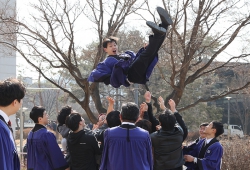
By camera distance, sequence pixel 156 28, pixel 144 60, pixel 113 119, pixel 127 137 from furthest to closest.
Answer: pixel 113 119
pixel 144 60
pixel 127 137
pixel 156 28

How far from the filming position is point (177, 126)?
5324mm

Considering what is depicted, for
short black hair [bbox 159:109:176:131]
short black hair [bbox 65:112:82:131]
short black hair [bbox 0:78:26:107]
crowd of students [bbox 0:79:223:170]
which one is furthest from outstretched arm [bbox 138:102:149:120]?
short black hair [bbox 0:78:26:107]

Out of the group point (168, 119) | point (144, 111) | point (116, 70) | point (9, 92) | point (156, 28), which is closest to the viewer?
point (9, 92)

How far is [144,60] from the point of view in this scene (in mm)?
4859

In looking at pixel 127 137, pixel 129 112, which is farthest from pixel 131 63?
pixel 127 137

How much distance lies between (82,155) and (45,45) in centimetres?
585

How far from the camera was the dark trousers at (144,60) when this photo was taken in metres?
4.69

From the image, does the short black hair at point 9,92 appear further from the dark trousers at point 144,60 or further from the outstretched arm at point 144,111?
the outstretched arm at point 144,111

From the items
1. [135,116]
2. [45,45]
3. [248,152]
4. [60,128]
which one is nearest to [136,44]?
[45,45]

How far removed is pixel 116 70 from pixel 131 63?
213 millimetres

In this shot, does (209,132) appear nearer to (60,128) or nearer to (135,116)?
(135,116)

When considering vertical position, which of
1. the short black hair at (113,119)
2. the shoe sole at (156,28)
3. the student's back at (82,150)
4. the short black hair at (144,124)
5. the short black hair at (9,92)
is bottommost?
the student's back at (82,150)

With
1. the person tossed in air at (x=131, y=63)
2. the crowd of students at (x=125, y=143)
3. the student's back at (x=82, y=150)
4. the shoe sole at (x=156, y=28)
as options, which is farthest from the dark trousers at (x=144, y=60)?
the student's back at (x=82, y=150)

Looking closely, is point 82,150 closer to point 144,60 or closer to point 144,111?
point 144,111
